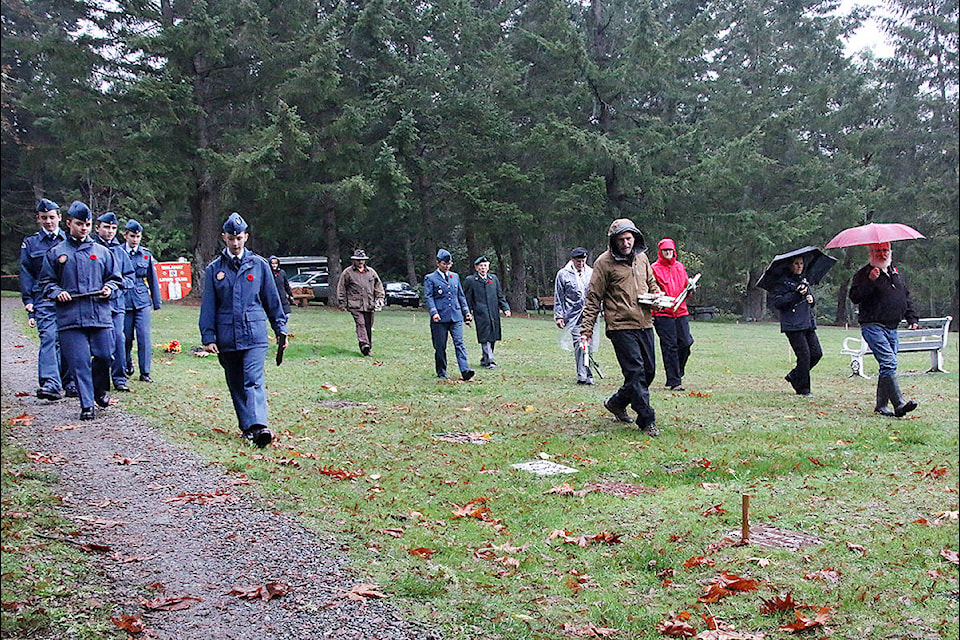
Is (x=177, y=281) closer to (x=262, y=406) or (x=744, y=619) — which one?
(x=262, y=406)

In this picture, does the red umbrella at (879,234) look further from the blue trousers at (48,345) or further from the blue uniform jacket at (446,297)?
the blue trousers at (48,345)

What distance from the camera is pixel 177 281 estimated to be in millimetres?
27734

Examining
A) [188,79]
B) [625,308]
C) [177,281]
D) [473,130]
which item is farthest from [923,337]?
[188,79]

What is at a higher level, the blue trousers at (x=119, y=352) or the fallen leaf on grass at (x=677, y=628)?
the blue trousers at (x=119, y=352)

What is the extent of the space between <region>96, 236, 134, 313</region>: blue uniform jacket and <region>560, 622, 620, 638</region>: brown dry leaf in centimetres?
757

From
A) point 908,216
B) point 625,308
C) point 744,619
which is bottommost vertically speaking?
point 744,619

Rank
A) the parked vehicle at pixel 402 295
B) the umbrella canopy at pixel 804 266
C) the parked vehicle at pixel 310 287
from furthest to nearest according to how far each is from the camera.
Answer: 1. the parked vehicle at pixel 402 295
2. the parked vehicle at pixel 310 287
3. the umbrella canopy at pixel 804 266

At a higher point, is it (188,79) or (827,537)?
(188,79)

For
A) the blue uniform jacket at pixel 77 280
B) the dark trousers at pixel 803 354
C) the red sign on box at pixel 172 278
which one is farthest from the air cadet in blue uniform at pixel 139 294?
the red sign on box at pixel 172 278

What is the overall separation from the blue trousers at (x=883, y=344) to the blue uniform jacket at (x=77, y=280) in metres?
7.64

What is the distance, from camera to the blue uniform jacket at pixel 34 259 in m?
9.32

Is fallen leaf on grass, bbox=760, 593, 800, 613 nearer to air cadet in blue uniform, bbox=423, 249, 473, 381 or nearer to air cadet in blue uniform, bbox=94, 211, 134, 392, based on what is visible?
air cadet in blue uniform, bbox=94, 211, 134, 392

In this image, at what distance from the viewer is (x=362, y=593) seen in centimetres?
436

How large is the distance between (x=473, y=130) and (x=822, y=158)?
45.9 ft
